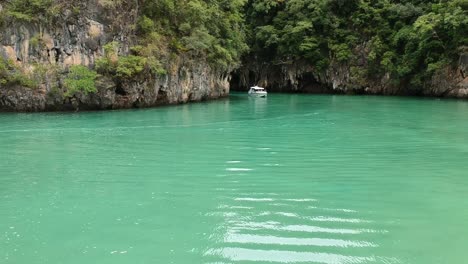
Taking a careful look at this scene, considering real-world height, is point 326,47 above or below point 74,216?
above

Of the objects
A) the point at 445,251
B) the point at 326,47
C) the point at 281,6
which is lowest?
the point at 445,251

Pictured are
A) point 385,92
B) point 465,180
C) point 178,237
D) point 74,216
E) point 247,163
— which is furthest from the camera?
point 385,92

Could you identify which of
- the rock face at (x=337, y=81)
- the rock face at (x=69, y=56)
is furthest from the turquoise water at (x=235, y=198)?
the rock face at (x=337, y=81)

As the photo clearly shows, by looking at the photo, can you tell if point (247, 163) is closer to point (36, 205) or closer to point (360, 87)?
point (36, 205)

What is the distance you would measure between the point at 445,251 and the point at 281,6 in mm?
45116

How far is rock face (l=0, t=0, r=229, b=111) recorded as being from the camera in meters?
24.4

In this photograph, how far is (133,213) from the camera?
6852mm

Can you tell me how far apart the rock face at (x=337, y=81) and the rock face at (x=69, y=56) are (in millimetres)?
22074

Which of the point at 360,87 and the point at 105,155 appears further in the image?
the point at 360,87

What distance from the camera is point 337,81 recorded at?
45.6 m

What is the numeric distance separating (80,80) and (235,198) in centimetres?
1922

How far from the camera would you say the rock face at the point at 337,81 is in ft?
119

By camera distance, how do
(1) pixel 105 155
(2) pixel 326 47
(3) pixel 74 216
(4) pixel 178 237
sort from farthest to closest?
(2) pixel 326 47 < (1) pixel 105 155 < (3) pixel 74 216 < (4) pixel 178 237

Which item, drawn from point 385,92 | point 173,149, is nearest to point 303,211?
point 173,149
